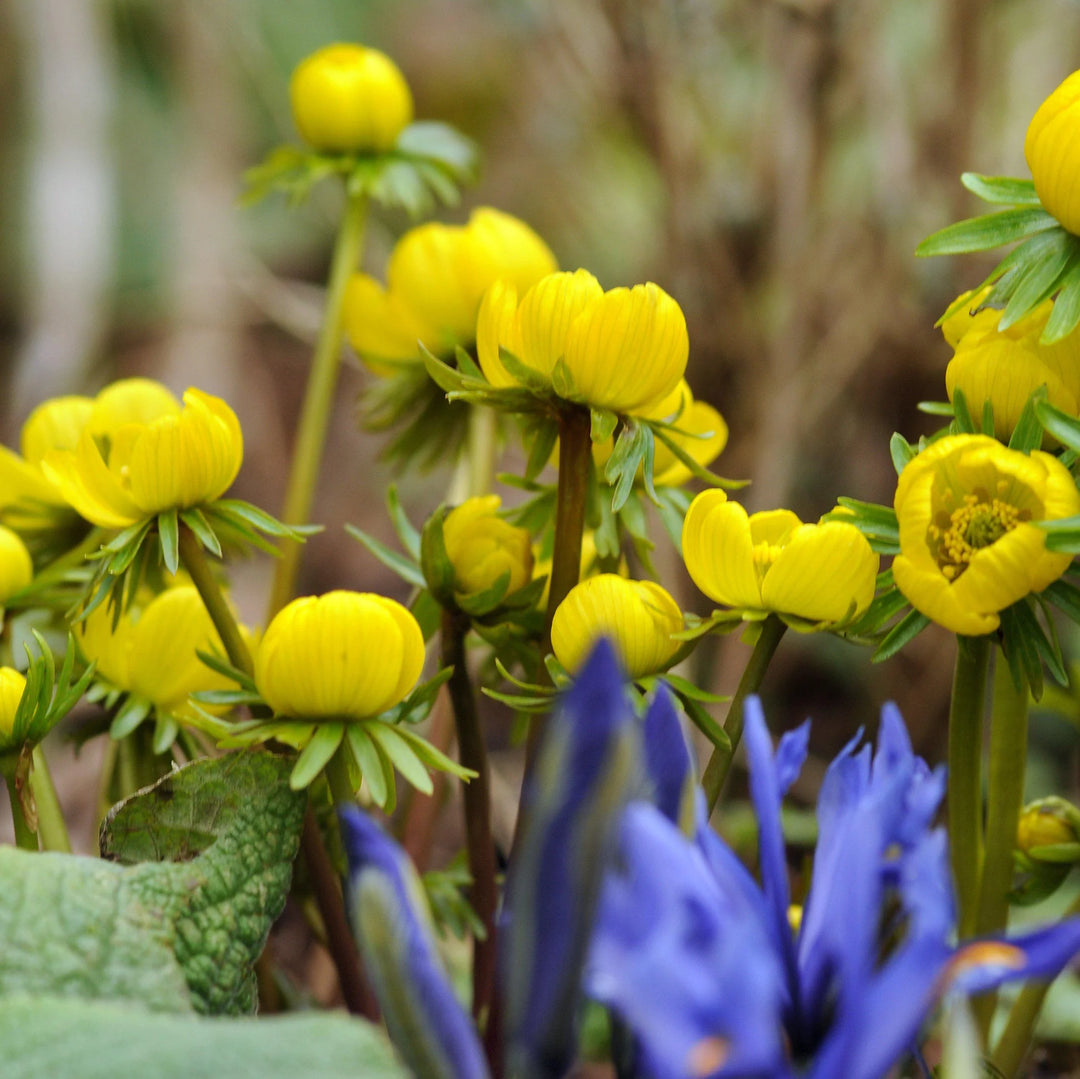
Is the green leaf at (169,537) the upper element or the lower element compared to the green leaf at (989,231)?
lower

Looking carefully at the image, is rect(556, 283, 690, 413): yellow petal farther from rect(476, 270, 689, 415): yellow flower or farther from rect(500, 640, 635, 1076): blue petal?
rect(500, 640, 635, 1076): blue petal

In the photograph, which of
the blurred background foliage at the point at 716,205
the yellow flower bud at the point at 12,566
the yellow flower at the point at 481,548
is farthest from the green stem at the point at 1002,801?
the blurred background foliage at the point at 716,205

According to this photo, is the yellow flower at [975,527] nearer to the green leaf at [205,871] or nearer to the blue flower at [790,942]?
the blue flower at [790,942]

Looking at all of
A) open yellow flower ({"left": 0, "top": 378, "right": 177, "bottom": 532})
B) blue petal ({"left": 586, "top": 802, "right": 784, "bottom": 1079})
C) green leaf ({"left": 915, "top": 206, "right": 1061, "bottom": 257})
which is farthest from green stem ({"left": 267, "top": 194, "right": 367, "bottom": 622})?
blue petal ({"left": 586, "top": 802, "right": 784, "bottom": 1079})

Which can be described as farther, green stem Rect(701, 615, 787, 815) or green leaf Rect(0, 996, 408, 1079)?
green stem Rect(701, 615, 787, 815)

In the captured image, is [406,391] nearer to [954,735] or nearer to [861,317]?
[954,735]
